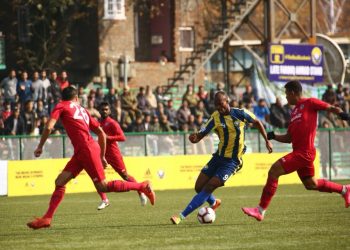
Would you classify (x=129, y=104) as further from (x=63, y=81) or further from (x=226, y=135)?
(x=226, y=135)

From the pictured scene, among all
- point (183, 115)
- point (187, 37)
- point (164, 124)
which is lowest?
point (164, 124)

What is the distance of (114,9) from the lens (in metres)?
41.7

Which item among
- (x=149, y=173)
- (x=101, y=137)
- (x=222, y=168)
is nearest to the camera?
(x=101, y=137)

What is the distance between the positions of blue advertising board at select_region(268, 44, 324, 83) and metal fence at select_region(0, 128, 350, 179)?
15.1ft

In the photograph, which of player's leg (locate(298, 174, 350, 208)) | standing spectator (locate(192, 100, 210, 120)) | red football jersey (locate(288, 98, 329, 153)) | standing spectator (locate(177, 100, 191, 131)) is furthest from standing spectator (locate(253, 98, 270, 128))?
red football jersey (locate(288, 98, 329, 153))

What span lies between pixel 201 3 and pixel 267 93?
766 inches

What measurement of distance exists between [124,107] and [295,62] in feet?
28.1

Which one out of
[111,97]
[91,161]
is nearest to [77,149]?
[91,161]

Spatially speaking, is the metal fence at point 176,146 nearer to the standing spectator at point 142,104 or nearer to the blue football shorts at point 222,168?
the standing spectator at point 142,104

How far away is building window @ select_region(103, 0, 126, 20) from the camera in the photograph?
4134 centimetres

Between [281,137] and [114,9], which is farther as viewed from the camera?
[114,9]

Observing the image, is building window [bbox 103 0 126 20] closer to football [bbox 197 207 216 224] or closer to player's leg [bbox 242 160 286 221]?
football [bbox 197 207 216 224]

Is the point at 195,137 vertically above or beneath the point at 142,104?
above

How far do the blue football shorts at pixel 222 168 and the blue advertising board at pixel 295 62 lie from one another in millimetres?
19419
